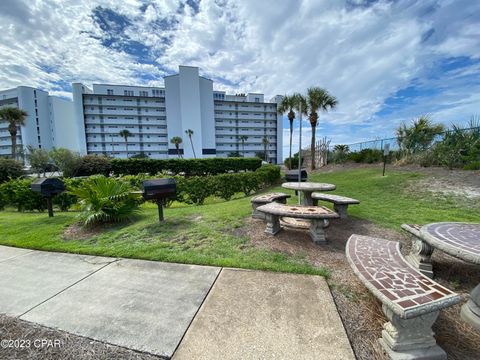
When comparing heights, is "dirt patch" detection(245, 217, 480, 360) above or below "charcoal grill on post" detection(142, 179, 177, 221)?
below

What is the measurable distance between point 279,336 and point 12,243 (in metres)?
5.25

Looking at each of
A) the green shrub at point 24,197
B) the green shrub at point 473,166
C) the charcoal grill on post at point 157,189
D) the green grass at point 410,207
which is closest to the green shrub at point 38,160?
the green shrub at point 24,197

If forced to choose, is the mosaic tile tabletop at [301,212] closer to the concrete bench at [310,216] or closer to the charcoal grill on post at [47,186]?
the concrete bench at [310,216]

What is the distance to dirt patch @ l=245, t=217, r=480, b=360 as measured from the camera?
1.61 meters

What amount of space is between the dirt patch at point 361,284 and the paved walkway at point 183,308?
143 mm

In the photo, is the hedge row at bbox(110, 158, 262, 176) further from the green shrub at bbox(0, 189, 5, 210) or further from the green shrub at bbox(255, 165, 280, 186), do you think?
the green shrub at bbox(0, 189, 5, 210)

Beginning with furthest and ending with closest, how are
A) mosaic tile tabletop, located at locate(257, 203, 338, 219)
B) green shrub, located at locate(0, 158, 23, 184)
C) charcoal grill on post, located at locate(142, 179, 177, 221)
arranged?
green shrub, located at locate(0, 158, 23, 184) < charcoal grill on post, located at locate(142, 179, 177, 221) < mosaic tile tabletop, located at locate(257, 203, 338, 219)

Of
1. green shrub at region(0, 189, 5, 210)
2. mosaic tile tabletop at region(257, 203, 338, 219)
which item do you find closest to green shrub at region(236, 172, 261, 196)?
mosaic tile tabletop at region(257, 203, 338, 219)

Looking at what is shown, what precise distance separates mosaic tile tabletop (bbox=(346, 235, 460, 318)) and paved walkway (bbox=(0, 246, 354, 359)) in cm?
48

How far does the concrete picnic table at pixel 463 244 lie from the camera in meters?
1.81

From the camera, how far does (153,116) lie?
54.8 metres

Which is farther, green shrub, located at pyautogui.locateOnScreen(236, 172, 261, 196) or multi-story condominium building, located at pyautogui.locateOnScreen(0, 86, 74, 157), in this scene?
multi-story condominium building, located at pyautogui.locateOnScreen(0, 86, 74, 157)

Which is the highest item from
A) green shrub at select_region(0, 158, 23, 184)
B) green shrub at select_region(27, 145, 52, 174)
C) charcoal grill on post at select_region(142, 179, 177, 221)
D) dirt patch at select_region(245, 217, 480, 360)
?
green shrub at select_region(27, 145, 52, 174)

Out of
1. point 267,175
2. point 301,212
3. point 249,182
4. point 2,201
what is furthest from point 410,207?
point 2,201
